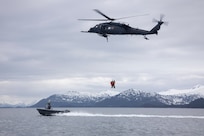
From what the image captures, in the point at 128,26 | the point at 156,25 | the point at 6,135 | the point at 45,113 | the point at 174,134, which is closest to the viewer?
the point at 128,26

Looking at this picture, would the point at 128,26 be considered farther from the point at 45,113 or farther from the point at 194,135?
the point at 45,113

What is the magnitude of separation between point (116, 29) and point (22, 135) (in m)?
33.6

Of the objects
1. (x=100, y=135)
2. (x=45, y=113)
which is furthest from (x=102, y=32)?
(x=45, y=113)

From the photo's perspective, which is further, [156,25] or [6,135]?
[6,135]

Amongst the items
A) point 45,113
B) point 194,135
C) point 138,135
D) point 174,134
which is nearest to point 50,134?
point 138,135

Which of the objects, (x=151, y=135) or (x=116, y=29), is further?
(x=151, y=135)

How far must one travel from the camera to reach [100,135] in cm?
7588

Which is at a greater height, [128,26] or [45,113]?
[128,26]

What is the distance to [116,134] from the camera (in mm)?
79375

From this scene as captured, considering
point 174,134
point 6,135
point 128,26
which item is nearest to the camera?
point 128,26

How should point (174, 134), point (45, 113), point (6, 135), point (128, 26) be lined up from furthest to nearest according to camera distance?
1. point (45, 113)
2. point (174, 134)
3. point (6, 135)
4. point (128, 26)

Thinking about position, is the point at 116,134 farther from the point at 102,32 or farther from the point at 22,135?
the point at 102,32

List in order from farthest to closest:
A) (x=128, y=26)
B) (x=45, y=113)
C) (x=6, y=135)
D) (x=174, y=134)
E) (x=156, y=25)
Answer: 1. (x=45, y=113)
2. (x=174, y=134)
3. (x=6, y=135)
4. (x=156, y=25)
5. (x=128, y=26)

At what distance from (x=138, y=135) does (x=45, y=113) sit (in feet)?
195
